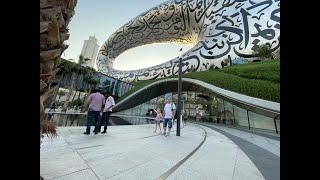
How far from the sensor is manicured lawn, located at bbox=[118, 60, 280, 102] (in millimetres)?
23844

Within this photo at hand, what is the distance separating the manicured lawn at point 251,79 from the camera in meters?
23.8

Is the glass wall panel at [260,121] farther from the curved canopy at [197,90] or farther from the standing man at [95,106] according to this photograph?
the standing man at [95,106]

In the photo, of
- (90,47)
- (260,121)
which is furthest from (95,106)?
(90,47)

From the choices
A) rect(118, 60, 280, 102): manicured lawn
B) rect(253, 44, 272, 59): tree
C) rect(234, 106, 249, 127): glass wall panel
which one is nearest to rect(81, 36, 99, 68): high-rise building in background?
rect(118, 60, 280, 102): manicured lawn

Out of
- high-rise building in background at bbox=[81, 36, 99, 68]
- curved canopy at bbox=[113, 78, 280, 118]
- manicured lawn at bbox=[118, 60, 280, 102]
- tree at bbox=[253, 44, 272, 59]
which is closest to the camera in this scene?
curved canopy at bbox=[113, 78, 280, 118]

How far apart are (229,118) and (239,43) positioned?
13502 millimetres

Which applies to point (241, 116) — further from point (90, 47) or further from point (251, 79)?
point (90, 47)

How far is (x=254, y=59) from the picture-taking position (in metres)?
34.1

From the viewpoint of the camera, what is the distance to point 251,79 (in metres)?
28.4

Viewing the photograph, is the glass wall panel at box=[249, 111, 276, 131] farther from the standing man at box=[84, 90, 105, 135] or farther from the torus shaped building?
the standing man at box=[84, 90, 105, 135]

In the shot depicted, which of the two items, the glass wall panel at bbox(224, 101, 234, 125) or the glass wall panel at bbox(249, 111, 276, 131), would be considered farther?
the glass wall panel at bbox(224, 101, 234, 125)

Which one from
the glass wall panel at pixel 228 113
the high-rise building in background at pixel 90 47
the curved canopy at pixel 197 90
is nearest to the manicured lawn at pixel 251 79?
the curved canopy at pixel 197 90
